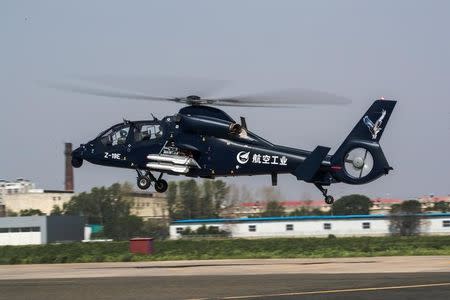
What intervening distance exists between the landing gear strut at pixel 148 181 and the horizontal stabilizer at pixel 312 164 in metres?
7.79

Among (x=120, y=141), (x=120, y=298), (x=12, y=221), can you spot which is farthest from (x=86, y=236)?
(x=120, y=298)

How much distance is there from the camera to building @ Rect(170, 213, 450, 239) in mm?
120312

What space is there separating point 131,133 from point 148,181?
267 cm

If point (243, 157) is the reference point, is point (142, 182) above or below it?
below

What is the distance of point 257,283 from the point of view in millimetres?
34031

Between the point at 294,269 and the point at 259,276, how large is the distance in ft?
19.0

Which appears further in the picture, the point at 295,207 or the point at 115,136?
the point at 295,207

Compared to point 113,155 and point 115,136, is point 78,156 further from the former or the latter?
point 115,136

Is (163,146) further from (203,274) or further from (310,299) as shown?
(310,299)

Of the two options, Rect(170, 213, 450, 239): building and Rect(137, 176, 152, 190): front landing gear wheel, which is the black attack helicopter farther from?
Rect(170, 213, 450, 239): building

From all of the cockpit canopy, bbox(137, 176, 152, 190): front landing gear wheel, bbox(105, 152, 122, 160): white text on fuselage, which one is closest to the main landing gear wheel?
the cockpit canopy

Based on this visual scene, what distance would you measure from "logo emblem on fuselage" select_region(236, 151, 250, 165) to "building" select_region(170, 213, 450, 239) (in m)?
84.5

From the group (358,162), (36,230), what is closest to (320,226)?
(36,230)

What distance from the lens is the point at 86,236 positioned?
5714 inches
